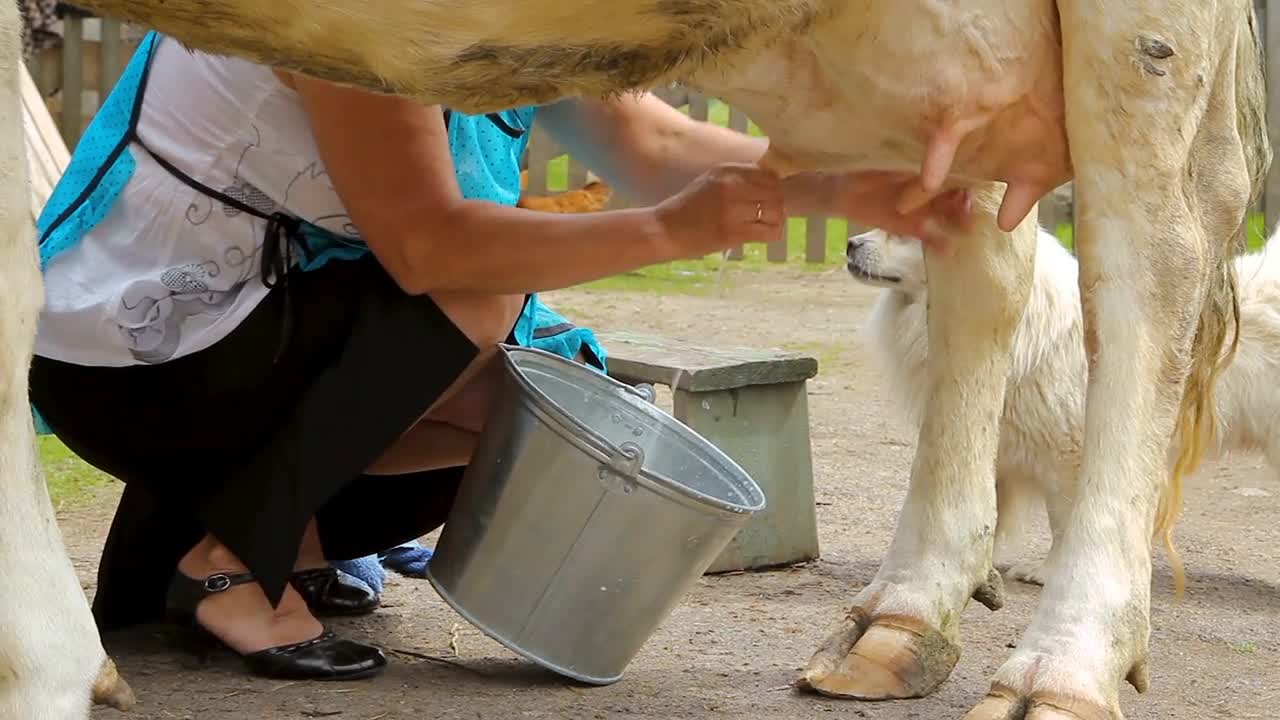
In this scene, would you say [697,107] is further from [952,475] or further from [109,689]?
[109,689]

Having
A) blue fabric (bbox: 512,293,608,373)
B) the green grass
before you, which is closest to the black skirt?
blue fabric (bbox: 512,293,608,373)

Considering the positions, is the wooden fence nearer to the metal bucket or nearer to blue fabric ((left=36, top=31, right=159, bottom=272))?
blue fabric ((left=36, top=31, right=159, bottom=272))

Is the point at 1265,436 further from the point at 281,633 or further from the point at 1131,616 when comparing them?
the point at 281,633

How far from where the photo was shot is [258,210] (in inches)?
93.5

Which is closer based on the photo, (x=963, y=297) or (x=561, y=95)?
(x=561, y=95)

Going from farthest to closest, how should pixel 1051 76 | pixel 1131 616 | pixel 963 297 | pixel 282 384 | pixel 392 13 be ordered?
pixel 963 297
pixel 282 384
pixel 1051 76
pixel 1131 616
pixel 392 13

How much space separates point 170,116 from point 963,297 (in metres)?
1.22

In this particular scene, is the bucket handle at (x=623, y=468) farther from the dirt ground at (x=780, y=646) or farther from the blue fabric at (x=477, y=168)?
the blue fabric at (x=477, y=168)

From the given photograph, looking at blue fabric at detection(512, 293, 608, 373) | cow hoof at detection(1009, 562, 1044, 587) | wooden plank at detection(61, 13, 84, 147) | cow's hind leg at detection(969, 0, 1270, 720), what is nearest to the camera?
cow's hind leg at detection(969, 0, 1270, 720)

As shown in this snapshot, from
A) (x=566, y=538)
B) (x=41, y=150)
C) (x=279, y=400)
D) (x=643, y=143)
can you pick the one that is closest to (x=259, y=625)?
(x=279, y=400)

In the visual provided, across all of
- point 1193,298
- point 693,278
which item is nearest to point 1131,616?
point 1193,298

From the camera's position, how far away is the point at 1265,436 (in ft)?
12.3

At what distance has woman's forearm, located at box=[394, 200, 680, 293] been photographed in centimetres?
230

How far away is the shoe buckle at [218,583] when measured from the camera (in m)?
2.39
